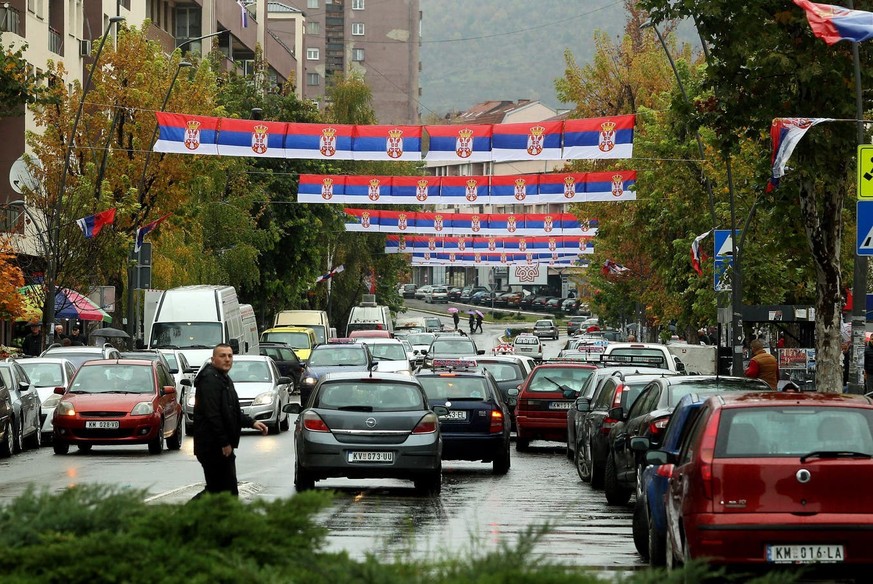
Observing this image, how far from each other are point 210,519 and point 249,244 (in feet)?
195

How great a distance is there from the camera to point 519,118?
184125 mm

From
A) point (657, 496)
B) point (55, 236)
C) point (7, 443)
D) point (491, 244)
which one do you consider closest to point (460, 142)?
point (55, 236)

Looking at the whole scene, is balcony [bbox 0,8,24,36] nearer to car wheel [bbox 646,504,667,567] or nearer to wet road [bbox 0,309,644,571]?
wet road [bbox 0,309,644,571]

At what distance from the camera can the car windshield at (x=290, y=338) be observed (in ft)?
197

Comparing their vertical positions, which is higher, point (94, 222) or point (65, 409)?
point (94, 222)

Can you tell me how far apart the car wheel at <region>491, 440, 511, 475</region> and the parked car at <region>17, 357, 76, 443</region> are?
10.7 m

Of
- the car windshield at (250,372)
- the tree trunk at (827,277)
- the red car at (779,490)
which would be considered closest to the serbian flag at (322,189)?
the car windshield at (250,372)

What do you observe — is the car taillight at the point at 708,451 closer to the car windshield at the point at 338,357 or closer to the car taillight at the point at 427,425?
the car taillight at the point at 427,425

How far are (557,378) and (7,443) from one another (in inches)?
410

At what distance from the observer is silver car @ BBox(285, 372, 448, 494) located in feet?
64.2

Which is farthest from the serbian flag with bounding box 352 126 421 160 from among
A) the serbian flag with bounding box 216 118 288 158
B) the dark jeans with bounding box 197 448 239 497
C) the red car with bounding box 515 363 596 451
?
the dark jeans with bounding box 197 448 239 497

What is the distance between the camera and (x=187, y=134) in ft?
137

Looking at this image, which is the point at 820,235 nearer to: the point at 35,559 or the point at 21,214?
the point at 35,559

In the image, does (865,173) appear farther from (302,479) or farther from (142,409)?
(142,409)
